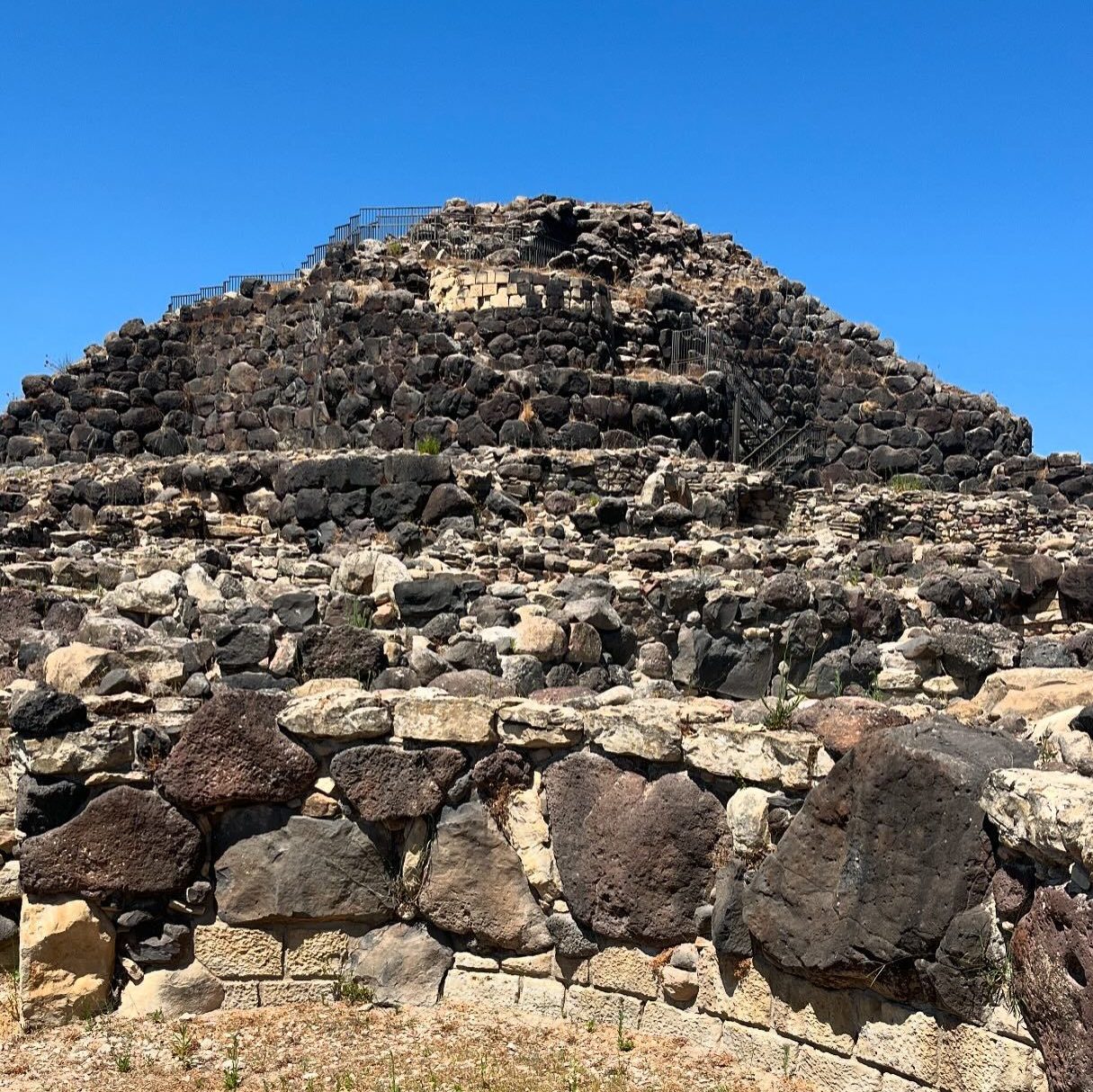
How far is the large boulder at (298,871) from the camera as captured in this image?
490 cm

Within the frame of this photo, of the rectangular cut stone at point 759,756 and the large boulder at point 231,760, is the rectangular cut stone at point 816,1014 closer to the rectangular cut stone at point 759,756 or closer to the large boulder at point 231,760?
the rectangular cut stone at point 759,756

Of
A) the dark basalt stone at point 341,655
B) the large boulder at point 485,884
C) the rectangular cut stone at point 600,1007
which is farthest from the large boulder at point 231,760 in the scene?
the rectangular cut stone at point 600,1007

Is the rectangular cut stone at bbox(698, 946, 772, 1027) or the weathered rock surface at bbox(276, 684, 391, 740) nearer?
the rectangular cut stone at bbox(698, 946, 772, 1027)

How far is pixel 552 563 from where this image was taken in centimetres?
1139

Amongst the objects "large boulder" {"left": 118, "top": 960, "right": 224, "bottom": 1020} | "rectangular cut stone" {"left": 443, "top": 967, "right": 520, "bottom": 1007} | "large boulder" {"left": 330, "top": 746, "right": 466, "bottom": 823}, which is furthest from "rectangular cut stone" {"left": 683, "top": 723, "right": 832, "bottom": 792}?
"large boulder" {"left": 118, "top": 960, "right": 224, "bottom": 1020}

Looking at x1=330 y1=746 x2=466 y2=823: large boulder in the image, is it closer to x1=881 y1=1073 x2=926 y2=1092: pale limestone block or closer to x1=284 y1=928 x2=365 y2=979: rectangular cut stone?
x1=284 y1=928 x2=365 y2=979: rectangular cut stone

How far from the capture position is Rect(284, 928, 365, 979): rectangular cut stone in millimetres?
4973

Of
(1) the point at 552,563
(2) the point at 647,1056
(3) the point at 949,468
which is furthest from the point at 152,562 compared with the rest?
(3) the point at 949,468

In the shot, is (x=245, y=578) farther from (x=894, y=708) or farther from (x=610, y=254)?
(x=610, y=254)

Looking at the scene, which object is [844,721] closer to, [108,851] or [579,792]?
[579,792]

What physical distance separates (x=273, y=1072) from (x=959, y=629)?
181 inches

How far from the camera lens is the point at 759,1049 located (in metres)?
4.31

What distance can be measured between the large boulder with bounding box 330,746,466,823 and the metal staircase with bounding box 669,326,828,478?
51.7 feet

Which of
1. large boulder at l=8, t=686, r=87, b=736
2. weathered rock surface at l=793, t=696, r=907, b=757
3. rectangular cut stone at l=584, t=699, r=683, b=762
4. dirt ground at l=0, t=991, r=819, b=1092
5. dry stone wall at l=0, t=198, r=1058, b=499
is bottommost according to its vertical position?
dirt ground at l=0, t=991, r=819, b=1092
